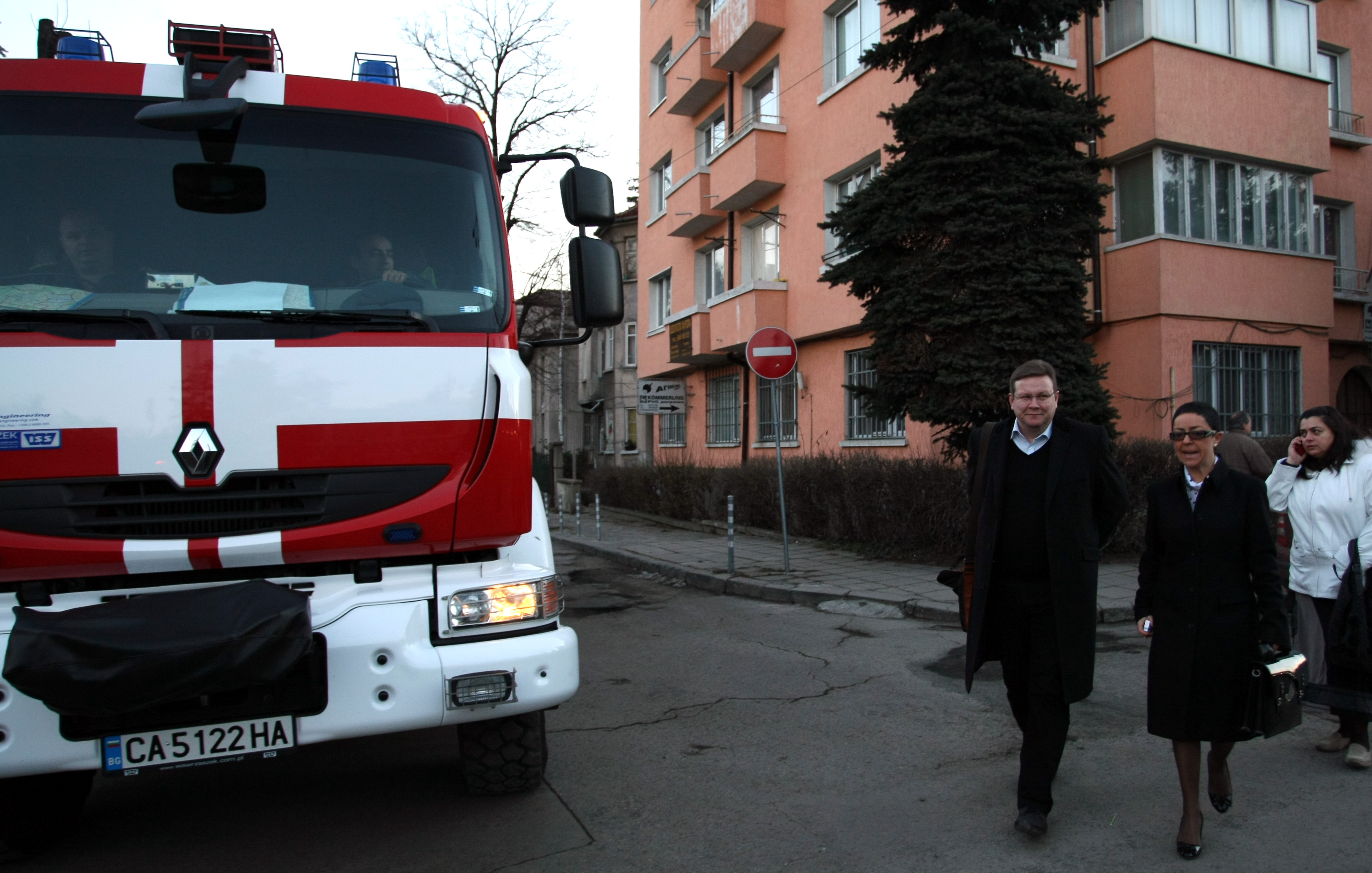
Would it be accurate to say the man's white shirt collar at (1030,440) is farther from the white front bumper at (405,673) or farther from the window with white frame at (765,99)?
the window with white frame at (765,99)

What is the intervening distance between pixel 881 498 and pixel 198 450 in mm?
9505

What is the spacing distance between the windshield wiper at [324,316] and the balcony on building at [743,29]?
16.7m

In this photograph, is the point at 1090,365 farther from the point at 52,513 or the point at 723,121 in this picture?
the point at 723,121

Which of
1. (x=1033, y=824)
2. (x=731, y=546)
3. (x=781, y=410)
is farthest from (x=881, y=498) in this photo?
(x=1033, y=824)

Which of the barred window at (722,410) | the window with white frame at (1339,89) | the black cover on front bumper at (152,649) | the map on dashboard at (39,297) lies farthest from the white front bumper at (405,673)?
the window with white frame at (1339,89)

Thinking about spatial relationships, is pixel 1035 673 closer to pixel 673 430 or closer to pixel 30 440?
pixel 30 440

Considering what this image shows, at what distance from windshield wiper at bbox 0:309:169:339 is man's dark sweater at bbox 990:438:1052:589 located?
125 inches

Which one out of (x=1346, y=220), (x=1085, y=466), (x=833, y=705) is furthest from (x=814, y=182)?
(x=1085, y=466)

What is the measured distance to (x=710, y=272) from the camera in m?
22.5

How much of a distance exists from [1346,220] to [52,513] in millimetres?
19592

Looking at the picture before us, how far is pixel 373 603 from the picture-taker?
11.1ft

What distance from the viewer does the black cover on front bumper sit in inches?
114

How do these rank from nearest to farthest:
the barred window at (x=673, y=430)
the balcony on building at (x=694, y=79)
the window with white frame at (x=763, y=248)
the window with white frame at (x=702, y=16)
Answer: the window with white frame at (x=763, y=248)
the balcony on building at (x=694, y=79)
the window with white frame at (x=702, y=16)
the barred window at (x=673, y=430)

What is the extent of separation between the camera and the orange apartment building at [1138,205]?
13484 millimetres
